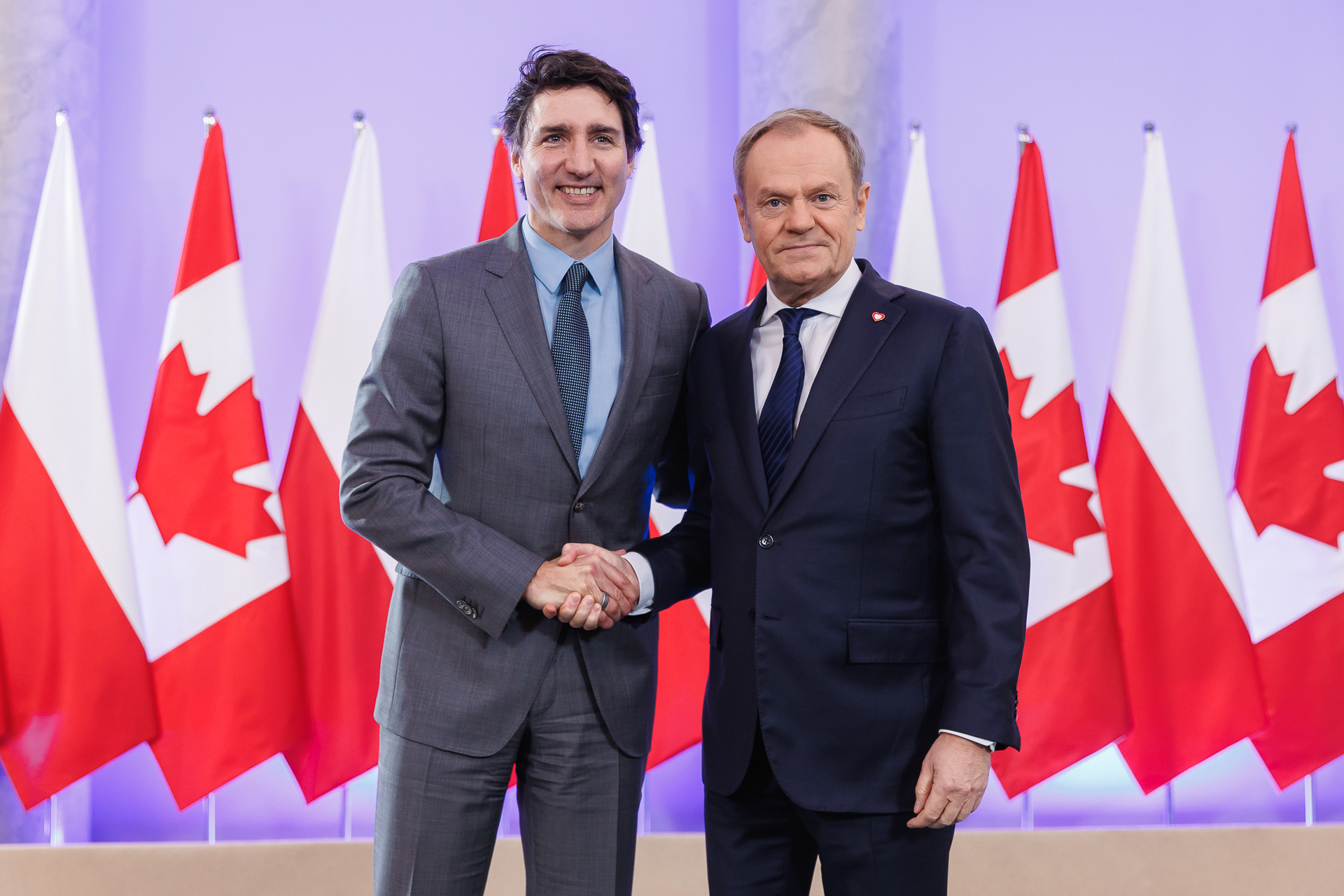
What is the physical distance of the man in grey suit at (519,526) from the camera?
69.2 inches

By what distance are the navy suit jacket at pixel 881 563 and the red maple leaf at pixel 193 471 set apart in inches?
76.7

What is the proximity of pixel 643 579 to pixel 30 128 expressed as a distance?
2724 mm

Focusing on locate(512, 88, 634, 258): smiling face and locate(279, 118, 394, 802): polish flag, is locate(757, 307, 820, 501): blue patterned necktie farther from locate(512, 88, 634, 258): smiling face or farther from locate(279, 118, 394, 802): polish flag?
locate(279, 118, 394, 802): polish flag

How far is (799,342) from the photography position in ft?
5.94

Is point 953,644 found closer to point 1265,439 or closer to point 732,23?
point 1265,439

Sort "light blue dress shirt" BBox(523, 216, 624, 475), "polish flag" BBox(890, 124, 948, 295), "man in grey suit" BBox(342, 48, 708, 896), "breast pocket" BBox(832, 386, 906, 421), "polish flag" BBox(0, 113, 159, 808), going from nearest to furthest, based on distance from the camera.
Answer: "breast pocket" BBox(832, 386, 906, 421), "man in grey suit" BBox(342, 48, 708, 896), "light blue dress shirt" BBox(523, 216, 624, 475), "polish flag" BBox(0, 113, 159, 808), "polish flag" BBox(890, 124, 948, 295)

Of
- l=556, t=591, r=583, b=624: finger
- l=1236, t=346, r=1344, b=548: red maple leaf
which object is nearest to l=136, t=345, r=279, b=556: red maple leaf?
l=556, t=591, r=583, b=624: finger

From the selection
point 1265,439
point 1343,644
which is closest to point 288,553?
point 1265,439

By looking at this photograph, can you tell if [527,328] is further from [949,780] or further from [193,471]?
[193,471]

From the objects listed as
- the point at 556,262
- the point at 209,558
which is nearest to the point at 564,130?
the point at 556,262

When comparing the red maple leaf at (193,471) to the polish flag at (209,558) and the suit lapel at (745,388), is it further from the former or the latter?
the suit lapel at (745,388)

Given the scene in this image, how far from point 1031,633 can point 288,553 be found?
2.42 m

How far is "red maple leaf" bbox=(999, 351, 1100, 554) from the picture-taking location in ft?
10.0

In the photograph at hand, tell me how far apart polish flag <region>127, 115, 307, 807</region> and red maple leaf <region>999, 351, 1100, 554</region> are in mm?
2378
